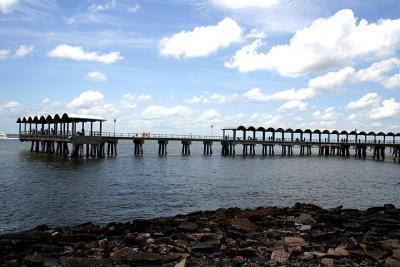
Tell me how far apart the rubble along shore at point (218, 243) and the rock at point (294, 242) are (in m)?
0.03

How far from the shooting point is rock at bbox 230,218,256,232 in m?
15.6

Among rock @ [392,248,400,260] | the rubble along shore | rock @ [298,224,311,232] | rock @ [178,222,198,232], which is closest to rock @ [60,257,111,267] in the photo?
the rubble along shore

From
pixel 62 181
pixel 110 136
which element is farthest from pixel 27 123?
pixel 62 181

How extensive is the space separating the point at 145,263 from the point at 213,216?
7.27 m

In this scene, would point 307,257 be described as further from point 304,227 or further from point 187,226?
point 187,226

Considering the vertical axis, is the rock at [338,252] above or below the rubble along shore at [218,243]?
above

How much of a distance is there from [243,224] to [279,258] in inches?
164

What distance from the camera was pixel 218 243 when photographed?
13.4 m

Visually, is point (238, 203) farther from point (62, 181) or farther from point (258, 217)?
point (62, 181)

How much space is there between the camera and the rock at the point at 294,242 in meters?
13.2

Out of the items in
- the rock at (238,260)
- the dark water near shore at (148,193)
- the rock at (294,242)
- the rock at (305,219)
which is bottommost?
the dark water near shore at (148,193)

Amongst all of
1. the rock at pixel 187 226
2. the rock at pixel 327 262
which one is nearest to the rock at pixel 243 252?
the rock at pixel 327 262

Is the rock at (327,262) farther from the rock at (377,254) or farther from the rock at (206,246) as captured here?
the rock at (206,246)

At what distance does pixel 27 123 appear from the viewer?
82.8m
